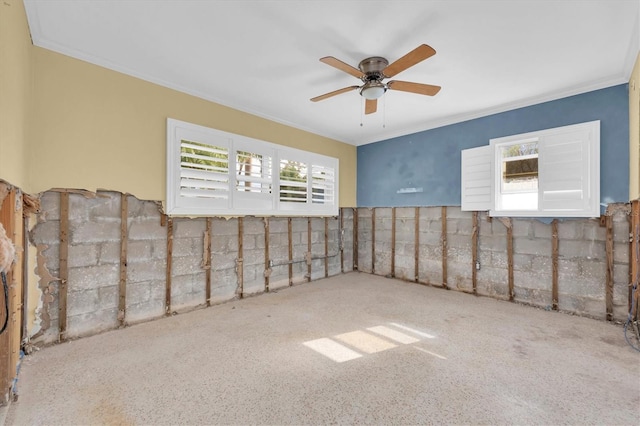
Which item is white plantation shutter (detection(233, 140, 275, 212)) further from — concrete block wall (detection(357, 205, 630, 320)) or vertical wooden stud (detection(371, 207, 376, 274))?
concrete block wall (detection(357, 205, 630, 320))

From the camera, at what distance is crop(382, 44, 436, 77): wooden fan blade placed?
201 cm

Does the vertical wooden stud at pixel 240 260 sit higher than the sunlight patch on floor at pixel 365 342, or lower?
higher

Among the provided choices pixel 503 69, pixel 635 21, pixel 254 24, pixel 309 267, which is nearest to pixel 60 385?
pixel 254 24

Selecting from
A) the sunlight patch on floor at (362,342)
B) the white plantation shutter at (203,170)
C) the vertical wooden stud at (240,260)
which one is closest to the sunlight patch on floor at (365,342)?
the sunlight patch on floor at (362,342)

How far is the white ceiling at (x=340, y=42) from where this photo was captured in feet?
6.77

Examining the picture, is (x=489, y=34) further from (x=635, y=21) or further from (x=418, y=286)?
(x=418, y=286)

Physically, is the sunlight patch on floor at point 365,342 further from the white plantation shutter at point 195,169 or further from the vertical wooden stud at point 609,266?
the vertical wooden stud at point 609,266

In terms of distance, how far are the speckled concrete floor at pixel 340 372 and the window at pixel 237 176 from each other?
1443 millimetres

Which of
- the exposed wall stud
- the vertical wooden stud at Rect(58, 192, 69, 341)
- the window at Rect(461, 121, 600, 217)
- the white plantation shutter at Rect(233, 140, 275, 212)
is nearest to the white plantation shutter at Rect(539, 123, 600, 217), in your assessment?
the window at Rect(461, 121, 600, 217)

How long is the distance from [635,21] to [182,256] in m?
4.78

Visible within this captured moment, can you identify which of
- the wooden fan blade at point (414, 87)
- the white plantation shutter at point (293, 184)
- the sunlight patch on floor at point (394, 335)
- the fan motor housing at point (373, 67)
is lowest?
the sunlight patch on floor at point (394, 335)

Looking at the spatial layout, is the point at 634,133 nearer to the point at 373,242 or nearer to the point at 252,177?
the point at 373,242

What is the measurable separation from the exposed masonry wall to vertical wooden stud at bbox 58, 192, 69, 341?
0.03m

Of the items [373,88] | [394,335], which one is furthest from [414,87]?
[394,335]
